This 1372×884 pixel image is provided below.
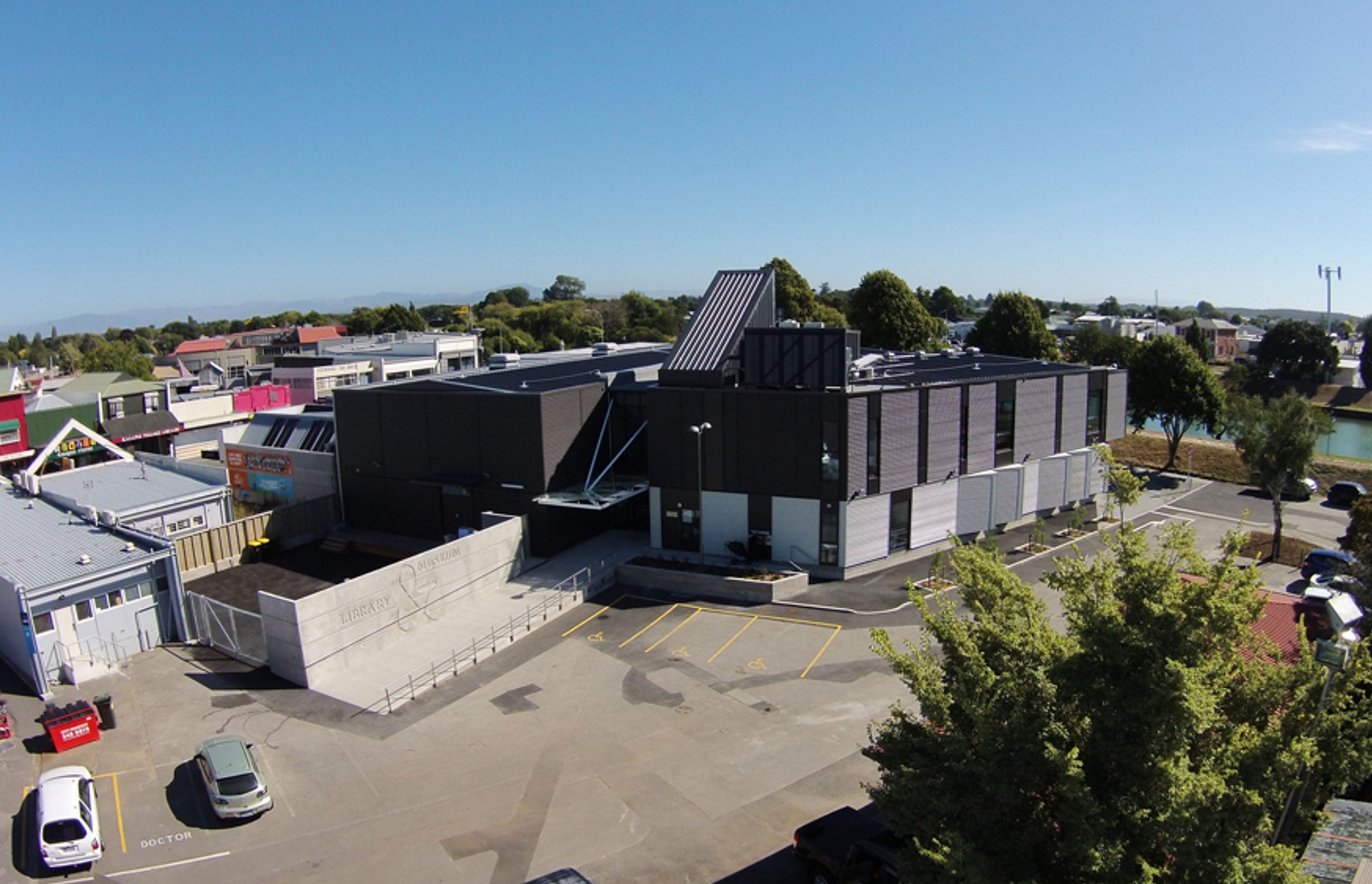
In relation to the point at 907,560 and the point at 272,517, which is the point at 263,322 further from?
the point at 907,560

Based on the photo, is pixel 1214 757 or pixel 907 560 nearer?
pixel 1214 757

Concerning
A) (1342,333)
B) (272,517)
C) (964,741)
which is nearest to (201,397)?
(272,517)

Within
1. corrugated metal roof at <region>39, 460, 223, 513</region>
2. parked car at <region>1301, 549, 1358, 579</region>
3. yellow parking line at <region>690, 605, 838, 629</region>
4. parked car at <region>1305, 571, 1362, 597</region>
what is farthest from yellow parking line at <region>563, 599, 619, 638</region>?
parked car at <region>1301, 549, 1358, 579</region>

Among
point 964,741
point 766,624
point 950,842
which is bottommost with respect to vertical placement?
point 766,624

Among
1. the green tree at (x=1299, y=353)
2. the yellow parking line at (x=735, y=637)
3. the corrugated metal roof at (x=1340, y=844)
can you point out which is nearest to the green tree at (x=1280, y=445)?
the yellow parking line at (x=735, y=637)

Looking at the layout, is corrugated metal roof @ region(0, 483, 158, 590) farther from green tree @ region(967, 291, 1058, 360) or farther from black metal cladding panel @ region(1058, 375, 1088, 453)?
green tree @ region(967, 291, 1058, 360)

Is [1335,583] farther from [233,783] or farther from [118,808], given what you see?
[118,808]

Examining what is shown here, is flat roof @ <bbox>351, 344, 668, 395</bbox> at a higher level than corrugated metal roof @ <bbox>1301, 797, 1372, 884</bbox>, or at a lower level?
higher
